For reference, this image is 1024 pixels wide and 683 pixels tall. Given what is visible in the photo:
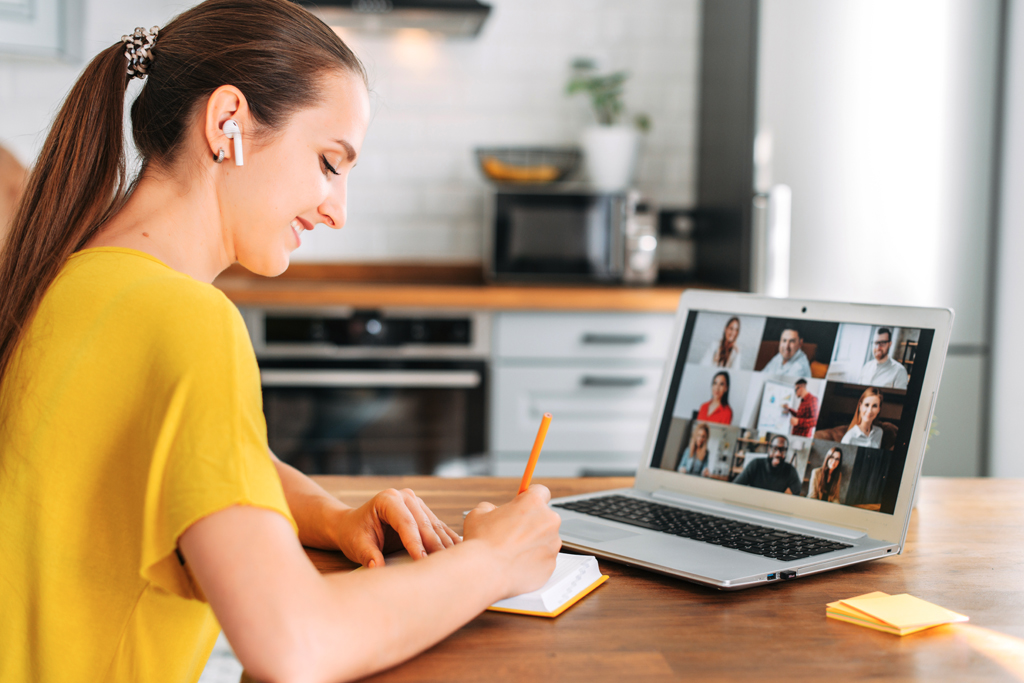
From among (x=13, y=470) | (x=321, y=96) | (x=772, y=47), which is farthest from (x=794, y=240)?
(x=13, y=470)

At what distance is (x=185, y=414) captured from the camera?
62 cm

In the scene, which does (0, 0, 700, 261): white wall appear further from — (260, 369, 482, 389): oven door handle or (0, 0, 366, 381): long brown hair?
(0, 0, 366, 381): long brown hair

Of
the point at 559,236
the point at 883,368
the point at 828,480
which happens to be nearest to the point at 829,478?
the point at 828,480

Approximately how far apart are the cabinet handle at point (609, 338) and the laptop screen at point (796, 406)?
1.60 m

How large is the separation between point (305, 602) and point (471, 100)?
2935 mm

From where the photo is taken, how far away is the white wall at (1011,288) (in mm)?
2418

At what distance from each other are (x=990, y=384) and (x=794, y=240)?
0.69m

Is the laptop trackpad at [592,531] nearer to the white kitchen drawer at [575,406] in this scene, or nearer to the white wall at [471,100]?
the white kitchen drawer at [575,406]

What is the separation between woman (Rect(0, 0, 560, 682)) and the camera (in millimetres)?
605

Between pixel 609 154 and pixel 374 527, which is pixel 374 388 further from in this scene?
pixel 374 527

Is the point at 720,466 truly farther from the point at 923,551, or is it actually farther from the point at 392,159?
the point at 392,159

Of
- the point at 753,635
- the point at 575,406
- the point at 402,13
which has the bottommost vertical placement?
the point at 575,406

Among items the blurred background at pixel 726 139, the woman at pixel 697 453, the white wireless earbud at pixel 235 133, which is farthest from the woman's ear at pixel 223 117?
the blurred background at pixel 726 139

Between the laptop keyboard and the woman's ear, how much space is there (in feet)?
1.75
